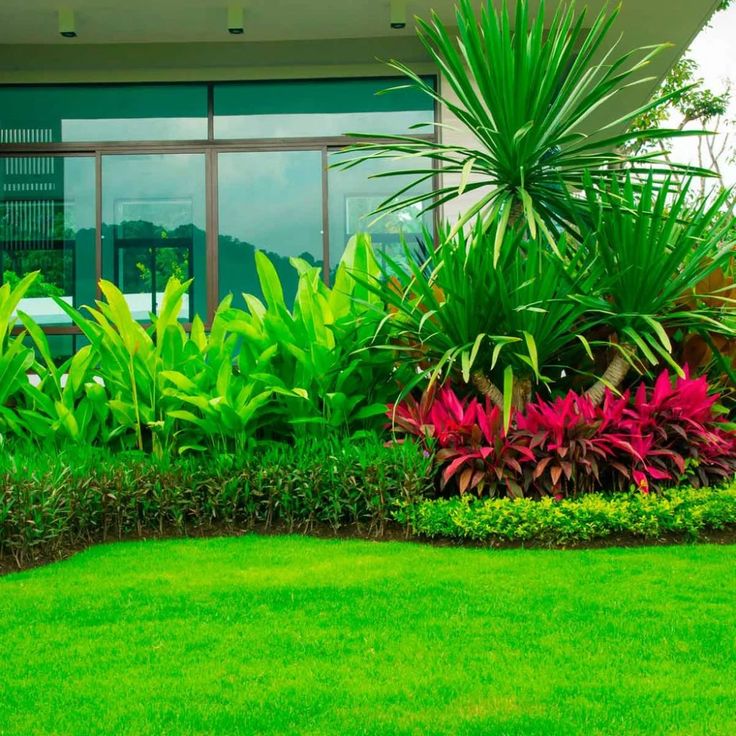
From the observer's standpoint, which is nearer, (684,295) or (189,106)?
(684,295)

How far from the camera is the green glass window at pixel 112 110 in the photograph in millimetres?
9133

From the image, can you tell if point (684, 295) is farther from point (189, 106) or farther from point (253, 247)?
point (189, 106)

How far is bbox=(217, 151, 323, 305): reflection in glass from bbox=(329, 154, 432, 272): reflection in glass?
0.14 meters

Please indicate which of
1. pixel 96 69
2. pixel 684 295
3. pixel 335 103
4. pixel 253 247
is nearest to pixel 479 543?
pixel 684 295

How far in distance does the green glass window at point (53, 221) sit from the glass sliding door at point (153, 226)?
7.4 inches

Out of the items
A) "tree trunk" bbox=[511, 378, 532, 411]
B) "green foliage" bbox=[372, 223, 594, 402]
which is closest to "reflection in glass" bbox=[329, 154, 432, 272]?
"green foliage" bbox=[372, 223, 594, 402]

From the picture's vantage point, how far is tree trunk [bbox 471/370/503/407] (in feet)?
18.7

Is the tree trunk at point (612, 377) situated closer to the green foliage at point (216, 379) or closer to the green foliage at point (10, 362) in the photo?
the green foliage at point (216, 379)

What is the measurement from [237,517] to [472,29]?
3137mm

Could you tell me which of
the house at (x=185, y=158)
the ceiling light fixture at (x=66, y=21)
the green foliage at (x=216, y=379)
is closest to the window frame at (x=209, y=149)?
the house at (x=185, y=158)

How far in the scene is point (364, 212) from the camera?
29.9 ft

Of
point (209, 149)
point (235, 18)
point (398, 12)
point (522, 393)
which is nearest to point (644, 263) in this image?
point (522, 393)

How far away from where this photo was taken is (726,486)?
5.38m

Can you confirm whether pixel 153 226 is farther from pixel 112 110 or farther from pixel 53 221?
pixel 112 110
